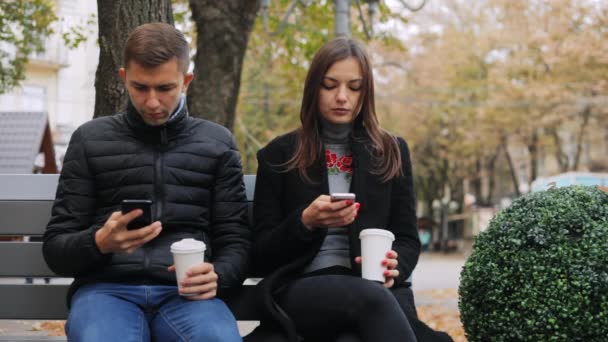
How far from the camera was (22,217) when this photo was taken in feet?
12.8

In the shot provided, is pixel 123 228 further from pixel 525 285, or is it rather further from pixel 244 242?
pixel 525 285

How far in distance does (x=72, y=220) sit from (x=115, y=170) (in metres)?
0.26

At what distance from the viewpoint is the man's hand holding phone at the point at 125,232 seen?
9.11ft

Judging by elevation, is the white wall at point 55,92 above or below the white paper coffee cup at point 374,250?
above

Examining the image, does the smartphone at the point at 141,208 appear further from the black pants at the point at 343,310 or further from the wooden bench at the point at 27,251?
the wooden bench at the point at 27,251

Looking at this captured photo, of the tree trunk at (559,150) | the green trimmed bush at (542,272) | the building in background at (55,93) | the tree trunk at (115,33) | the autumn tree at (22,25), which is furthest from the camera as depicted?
the tree trunk at (559,150)

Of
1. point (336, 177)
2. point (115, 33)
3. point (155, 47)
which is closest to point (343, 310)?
point (336, 177)

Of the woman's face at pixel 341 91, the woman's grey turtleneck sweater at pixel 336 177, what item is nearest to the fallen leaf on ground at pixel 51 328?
the woman's grey turtleneck sweater at pixel 336 177

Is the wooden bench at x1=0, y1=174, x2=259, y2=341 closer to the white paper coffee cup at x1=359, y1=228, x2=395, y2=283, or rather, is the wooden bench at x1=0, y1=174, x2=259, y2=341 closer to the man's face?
the man's face

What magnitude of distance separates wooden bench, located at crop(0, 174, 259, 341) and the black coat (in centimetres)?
33

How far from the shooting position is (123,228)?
2832 mm

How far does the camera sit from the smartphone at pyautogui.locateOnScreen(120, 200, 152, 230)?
276 cm

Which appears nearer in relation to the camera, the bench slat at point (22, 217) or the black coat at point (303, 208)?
the black coat at point (303, 208)

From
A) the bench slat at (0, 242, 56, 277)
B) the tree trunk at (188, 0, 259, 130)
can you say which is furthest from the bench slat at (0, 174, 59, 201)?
the tree trunk at (188, 0, 259, 130)
